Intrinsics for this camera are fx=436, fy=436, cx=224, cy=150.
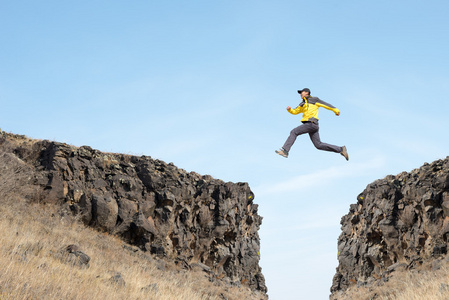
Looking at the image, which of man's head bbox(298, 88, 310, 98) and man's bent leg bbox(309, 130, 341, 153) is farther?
man's head bbox(298, 88, 310, 98)

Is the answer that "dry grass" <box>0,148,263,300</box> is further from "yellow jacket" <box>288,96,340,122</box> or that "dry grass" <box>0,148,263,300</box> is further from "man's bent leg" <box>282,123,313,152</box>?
"yellow jacket" <box>288,96,340,122</box>

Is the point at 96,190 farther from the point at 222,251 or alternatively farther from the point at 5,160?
the point at 222,251

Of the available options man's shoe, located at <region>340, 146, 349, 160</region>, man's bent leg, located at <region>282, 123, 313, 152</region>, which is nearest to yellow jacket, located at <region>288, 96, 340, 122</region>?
man's bent leg, located at <region>282, 123, 313, 152</region>

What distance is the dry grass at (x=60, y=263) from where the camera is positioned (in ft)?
33.9

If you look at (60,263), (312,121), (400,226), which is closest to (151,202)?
(60,263)

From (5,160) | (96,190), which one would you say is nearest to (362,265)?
(96,190)

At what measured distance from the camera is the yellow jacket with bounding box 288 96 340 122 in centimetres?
1041

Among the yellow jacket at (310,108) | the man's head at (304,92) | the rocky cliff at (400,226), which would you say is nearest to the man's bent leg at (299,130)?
the yellow jacket at (310,108)

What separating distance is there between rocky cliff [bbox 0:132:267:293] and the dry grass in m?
1.21

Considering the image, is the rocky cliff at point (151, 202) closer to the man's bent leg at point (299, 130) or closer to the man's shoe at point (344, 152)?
the man's bent leg at point (299, 130)

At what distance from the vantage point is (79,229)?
950 inches

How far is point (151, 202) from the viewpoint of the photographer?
29.6 metres

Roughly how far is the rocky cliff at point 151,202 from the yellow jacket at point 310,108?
18666 millimetres

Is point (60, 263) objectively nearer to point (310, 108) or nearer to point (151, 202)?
point (310, 108)
